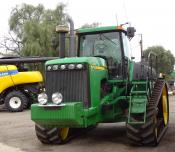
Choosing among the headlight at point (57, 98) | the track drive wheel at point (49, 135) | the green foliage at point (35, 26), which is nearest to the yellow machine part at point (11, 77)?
the track drive wheel at point (49, 135)

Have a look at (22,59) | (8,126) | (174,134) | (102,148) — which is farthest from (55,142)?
(22,59)

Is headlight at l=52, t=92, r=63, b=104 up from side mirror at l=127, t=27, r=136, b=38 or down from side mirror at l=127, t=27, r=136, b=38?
down

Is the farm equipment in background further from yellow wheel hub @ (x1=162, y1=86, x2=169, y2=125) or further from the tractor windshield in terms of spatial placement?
the tractor windshield

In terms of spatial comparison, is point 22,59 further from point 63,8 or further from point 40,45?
point 63,8

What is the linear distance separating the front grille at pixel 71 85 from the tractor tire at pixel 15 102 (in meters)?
9.75

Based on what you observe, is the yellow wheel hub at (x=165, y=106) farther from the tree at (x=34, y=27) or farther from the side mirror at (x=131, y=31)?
the tree at (x=34, y=27)

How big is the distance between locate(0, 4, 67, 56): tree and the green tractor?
22522 mm

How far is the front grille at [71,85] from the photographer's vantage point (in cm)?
853

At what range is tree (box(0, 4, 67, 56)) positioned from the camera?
33.0 meters

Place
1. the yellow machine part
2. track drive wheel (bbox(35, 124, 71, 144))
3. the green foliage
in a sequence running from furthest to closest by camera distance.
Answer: the green foliage, the yellow machine part, track drive wheel (bbox(35, 124, 71, 144))

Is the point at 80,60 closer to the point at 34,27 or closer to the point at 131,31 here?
the point at 131,31

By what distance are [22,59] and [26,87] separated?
207 cm

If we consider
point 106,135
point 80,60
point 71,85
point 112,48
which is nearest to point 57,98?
point 71,85

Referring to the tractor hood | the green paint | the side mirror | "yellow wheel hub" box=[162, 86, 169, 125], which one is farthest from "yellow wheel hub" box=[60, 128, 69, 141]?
"yellow wheel hub" box=[162, 86, 169, 125]
